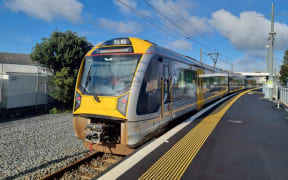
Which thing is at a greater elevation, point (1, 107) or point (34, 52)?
point (34, 52)

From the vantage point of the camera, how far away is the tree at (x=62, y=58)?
1560 cm

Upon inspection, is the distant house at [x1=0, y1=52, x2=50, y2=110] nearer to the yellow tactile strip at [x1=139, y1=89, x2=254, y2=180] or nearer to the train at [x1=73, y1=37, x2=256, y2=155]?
the train at [x1=73, y1=37, x2=256, y2=155]

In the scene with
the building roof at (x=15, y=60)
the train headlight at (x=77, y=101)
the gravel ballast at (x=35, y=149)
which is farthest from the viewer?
the building roof at (x=15, y=60)

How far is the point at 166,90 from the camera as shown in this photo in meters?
6.32

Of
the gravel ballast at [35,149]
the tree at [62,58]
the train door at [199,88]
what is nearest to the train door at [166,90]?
the gravel ballast at [35,149]

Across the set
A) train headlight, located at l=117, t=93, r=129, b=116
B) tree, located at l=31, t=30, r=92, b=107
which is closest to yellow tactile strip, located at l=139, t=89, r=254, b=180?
train headlight, located at l=117, t=93, r=129, b=116

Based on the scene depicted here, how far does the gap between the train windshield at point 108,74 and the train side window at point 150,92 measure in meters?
0.42

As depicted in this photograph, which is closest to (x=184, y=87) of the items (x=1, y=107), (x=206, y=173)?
(x=206, y=173)

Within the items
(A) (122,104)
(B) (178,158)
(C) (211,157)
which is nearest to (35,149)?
(A) (122,104)

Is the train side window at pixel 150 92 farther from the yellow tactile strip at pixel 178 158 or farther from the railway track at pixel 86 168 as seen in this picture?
the railway track at pixel 86 168

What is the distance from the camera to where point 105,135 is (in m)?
4.97

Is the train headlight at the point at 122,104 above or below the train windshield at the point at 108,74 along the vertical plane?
below

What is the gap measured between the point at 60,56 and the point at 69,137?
407 inches

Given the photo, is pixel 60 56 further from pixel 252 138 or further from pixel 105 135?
pixel 252 138
